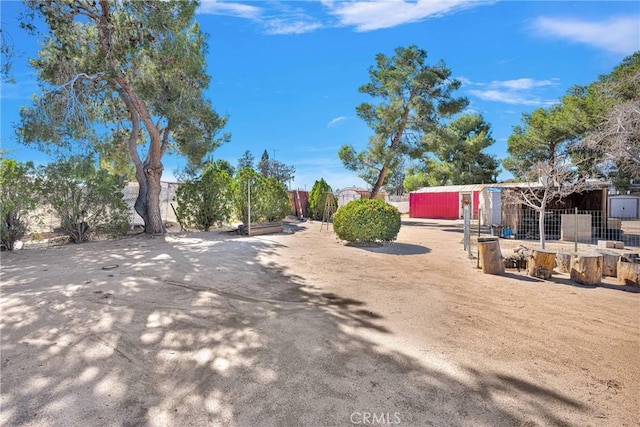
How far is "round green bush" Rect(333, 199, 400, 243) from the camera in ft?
29.0

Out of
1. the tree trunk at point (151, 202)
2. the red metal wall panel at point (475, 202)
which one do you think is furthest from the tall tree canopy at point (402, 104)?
the tree trunk at point (151, 202)

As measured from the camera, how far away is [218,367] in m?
2.58

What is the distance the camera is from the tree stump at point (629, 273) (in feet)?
17.6

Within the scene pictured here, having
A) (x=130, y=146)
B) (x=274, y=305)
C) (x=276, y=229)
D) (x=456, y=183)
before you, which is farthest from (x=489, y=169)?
(x=274, y=305)

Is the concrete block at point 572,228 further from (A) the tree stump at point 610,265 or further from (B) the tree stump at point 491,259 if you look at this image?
(B) the tree stump at point 491,259

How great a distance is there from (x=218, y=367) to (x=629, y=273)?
21.0 feet

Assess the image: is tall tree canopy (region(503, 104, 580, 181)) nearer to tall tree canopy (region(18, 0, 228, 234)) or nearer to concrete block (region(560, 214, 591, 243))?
concrete block (region(560, 214, 591, 243))

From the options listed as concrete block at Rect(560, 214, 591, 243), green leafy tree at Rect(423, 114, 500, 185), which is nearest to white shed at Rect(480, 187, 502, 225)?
concrete block at Rect(560, 214, 591, 243)

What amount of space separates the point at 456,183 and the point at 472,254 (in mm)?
21910

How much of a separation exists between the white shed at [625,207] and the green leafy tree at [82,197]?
32.5m

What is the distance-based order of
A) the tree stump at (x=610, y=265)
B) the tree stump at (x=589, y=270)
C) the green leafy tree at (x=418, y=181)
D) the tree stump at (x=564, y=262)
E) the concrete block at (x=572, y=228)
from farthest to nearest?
the green leafy tree at (x=418, y=181) < the concrete block at (x=572, y=228) < the tree stump at (x=564, y=262) < the tree stump at (x=610, y=265) < the tree stump at (x=589, y=270)

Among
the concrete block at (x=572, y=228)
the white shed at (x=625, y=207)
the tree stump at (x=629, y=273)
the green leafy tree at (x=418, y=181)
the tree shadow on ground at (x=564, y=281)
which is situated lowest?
the tree shadow on ground at (x=564, y=281)

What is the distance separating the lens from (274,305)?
13.2 ft

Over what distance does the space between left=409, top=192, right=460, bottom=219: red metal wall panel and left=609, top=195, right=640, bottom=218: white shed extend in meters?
13.1
